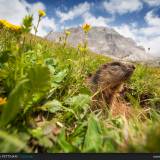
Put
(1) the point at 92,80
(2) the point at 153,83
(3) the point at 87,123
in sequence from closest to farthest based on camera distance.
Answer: (3) the point at 87,123 → (1) the point at 92,80 → (2) the point at 153,83

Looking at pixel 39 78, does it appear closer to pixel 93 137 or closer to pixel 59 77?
pixel 93 137

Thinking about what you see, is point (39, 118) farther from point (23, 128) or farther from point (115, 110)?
point (115, 110)

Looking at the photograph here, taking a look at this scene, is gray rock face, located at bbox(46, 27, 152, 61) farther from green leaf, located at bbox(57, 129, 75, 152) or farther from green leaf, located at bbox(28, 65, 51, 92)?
green leaf, located at bbox(57, 129, 75, 152)

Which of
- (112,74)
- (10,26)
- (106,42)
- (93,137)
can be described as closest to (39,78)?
(93,137)

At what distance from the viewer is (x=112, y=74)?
249cm

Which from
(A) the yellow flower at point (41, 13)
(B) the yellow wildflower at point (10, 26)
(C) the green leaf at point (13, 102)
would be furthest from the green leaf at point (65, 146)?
(A) the yellow flower at point (41, 13)

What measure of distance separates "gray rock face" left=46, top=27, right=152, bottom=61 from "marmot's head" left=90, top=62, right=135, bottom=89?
0.36 meters

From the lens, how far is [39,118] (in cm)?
151

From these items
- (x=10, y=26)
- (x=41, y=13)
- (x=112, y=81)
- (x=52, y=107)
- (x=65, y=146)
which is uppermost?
(x=41, y=13)

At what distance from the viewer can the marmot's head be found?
2.45 meters

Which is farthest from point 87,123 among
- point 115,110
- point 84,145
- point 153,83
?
point 153,83

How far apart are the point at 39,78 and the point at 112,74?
3.99ft

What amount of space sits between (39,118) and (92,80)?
101cm
